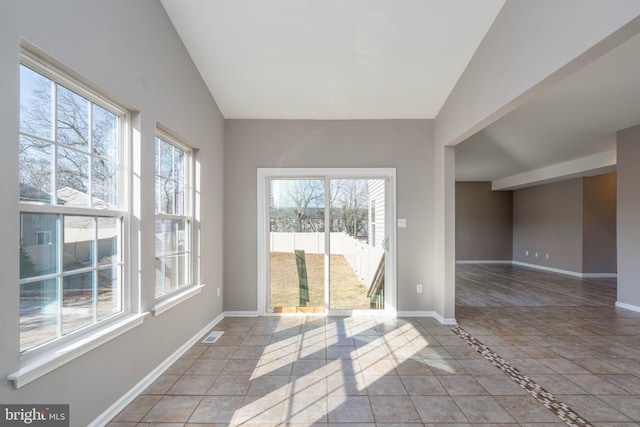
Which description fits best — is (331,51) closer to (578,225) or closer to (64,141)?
(64,141)

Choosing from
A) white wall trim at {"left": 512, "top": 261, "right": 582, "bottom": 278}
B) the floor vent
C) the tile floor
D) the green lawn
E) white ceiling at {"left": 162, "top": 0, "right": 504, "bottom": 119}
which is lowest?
white wall trim at {"left": 512, "top": 261, "right": 582, "bottom": 278}

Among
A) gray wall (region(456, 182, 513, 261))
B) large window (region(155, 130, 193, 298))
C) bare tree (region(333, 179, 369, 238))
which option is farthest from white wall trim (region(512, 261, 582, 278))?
large window (region(155, 130, 193, 298))

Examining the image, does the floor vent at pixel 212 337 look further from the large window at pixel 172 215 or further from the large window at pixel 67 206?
the large window at pixel 67 206

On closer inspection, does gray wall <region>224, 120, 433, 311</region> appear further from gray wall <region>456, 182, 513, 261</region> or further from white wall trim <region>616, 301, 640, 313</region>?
gray wall <region>456, 182, 513, 261</region>

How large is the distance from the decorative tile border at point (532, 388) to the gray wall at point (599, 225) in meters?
6.16

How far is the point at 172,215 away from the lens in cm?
302

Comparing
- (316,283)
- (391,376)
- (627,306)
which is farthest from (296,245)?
(627,306)

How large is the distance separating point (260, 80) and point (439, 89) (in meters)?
2.18

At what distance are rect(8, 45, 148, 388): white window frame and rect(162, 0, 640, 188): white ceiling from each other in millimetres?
1290

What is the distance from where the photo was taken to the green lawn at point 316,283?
4.31 metres

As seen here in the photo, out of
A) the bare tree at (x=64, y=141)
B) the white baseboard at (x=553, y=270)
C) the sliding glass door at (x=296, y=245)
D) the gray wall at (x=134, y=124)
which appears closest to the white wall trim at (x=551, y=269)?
the white baseboard at (x=553, y=270)

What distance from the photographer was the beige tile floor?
6.84 ft

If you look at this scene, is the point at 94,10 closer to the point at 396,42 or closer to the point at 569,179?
the point at 396,42

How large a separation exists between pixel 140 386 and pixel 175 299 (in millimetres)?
740
